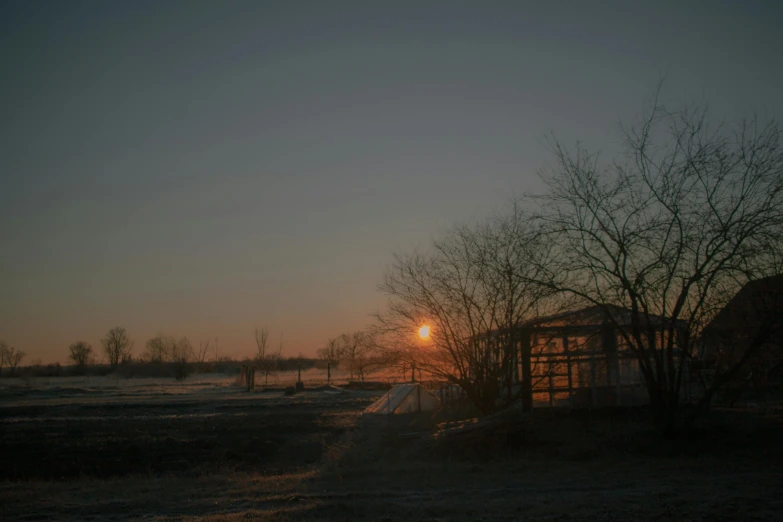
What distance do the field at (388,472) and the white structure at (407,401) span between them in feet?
7.82

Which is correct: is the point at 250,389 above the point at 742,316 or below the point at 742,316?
below

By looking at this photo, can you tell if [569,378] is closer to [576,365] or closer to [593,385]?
[576,365]

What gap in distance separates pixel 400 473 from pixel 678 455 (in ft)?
19.2

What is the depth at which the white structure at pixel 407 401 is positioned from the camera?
26.5 metres

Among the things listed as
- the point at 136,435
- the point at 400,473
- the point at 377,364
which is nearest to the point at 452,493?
the point at 400,473

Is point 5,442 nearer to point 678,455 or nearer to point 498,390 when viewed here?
point 498,390

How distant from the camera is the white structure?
2650cm

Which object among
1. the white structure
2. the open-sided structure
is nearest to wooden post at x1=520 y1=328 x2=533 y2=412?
the open-sided structure

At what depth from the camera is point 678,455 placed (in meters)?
13.2

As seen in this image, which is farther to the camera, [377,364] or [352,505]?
[377,364]

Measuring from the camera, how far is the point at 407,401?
90.1 feet

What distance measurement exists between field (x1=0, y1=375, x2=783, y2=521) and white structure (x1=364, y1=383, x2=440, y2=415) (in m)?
2.38

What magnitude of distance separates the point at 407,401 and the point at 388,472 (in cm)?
1429

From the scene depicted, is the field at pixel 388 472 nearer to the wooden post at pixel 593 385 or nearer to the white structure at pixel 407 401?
the wooden post at pixel 593 385
